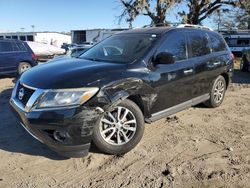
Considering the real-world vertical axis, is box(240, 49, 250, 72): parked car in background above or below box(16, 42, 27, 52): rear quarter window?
below

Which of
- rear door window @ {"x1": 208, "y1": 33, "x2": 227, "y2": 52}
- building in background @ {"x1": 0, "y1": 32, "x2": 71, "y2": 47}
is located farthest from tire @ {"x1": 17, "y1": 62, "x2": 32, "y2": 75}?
building in background @ {"x1": 0, "y1": 32, "x2": 71, "y2": 47}

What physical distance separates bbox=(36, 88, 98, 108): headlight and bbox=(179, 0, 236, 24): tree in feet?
77.9

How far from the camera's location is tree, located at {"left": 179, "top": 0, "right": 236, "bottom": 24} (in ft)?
88.4

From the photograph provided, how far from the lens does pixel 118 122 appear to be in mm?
4344

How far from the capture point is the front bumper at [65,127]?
3.85 metres

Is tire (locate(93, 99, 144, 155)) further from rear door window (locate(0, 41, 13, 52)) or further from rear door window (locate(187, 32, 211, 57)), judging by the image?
rear door window (locate(0, 41, 13, 52))

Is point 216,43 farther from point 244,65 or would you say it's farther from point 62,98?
point 244,65

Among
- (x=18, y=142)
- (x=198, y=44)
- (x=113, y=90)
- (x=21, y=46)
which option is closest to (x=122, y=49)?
(x=113, y=90)

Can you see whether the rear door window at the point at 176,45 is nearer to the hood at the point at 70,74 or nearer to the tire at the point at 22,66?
the hood at the point at 70,74

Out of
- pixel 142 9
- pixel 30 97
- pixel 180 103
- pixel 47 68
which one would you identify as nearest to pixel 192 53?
pixel 180 103

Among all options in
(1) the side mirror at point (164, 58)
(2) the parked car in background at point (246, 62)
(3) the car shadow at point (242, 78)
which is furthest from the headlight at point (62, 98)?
(2) the parked car in background at point (246, 62)

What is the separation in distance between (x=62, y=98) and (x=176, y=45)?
240 centimetres

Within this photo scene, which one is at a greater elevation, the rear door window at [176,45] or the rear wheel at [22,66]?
the rear door window at [176,45]

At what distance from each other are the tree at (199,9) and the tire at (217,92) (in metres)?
20.3
